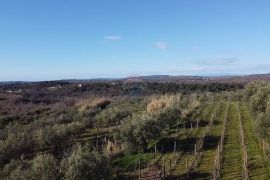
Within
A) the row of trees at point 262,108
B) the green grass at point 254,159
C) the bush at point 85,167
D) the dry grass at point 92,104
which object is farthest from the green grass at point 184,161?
the dry grass at point 92,104

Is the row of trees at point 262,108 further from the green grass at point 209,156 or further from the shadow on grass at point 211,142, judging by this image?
the shadow on grass at point 211,142

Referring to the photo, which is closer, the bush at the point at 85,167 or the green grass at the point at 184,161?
the bush at the point at 85,167

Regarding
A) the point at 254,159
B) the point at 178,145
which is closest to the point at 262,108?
the point at 178,145

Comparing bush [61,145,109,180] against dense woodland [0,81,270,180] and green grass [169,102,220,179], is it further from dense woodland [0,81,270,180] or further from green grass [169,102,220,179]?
green grass [169,102,220,179]

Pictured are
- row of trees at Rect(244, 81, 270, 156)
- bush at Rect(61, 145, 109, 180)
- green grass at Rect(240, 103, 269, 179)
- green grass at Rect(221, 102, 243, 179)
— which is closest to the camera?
bush at Rect(61, 145, 109, 180)

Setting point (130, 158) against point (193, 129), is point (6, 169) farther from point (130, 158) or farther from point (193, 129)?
point (193, 129)

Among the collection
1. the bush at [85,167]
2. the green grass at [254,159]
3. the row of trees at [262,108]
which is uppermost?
the row of trees at [262,108]

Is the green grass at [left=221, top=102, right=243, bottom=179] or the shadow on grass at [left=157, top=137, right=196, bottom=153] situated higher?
the green grass at [left=221, top=102, right=243, bottom=179]

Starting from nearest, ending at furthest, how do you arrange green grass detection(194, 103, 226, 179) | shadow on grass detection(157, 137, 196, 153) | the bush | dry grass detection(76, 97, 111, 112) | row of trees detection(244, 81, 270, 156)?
the bush < green grass detection(194, 103, 226, 179) < row of trees detection(244, 81, 270, 156) < shadow on grass detection(157, 137, 196, 153) < dry grass detection(76, 97, 111, 112)

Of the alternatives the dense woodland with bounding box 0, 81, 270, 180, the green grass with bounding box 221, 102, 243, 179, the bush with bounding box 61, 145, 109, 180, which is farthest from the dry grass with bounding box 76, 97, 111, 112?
the bush with bounding box 61, 145, 109, 180

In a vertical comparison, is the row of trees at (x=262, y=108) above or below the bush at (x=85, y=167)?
above

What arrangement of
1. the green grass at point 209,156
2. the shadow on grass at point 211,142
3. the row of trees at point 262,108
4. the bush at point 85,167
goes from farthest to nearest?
1. the shadow on grass at point 211,142
2. the row of trees at point 262,108
3. the green grass at point 209,156
4. the bush at point 85,167

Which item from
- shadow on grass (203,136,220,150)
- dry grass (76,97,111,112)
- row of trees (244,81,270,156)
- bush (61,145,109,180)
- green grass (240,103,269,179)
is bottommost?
dry grass (76,97,111,112)
